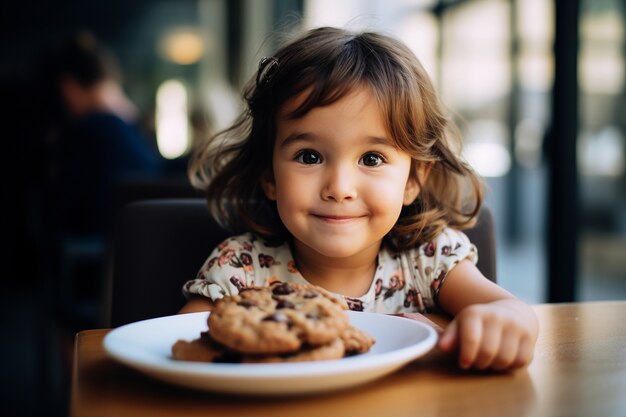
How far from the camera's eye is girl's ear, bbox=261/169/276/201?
1.31 m

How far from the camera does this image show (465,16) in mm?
4055

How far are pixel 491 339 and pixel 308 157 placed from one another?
0.49m

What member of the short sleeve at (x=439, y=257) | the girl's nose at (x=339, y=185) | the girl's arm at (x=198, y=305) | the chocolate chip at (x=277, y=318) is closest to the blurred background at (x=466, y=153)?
the short sleeve at (x=439, y=257)

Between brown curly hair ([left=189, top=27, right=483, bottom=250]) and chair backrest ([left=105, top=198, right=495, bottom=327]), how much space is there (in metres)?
0.04

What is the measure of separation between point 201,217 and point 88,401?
2.48ft

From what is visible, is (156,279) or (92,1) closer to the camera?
(156,279)

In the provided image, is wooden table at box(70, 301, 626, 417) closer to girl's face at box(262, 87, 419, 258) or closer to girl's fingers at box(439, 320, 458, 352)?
girl's fingers at box(439, 320, 458, 352)

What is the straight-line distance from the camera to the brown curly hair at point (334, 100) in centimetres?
115

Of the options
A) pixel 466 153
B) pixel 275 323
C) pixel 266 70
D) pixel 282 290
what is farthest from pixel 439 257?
pixel 466 153

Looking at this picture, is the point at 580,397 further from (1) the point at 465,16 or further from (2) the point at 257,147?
(1) the point at 465,16

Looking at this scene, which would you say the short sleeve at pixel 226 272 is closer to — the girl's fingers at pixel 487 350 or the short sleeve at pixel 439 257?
the short sleeve at pixel 439 257

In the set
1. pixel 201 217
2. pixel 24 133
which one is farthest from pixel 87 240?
pixel 24 133

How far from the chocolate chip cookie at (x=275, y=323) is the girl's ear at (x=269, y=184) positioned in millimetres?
599

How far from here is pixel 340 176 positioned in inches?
42.0
